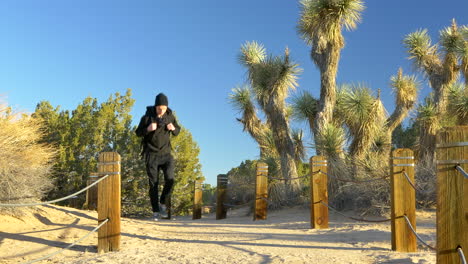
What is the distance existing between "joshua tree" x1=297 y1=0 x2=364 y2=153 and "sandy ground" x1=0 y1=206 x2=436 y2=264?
6214 millimetres

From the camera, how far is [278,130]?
535 inches

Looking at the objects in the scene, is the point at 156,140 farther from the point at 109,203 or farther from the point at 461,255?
the point at 461,255

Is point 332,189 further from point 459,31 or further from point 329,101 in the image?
point 459,31

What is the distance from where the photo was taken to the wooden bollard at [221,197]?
10.7 meters

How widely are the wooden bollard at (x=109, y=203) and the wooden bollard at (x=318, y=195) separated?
345cm

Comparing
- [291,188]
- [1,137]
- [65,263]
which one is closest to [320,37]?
[291,188]

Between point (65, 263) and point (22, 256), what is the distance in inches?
30.0

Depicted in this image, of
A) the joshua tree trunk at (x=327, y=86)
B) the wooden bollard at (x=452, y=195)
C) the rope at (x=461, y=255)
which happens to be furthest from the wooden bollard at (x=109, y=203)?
the joshua tree trunk at (x=327, y=86)

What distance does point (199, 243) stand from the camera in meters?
5.51

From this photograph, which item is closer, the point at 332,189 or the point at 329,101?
the point at 332,189

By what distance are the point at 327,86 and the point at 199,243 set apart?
8.89m

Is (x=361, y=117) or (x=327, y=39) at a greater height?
(x=327, y=39)

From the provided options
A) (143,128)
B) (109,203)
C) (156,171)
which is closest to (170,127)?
(143,128)

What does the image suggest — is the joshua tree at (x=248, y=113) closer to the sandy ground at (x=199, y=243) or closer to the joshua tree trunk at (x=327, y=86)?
the joshua tree trunk at (x=327, y=86)
